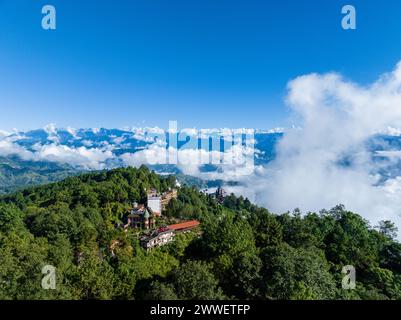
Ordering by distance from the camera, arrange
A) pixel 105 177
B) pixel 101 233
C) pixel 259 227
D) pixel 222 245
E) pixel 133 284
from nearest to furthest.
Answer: pixel 133 284
pixel 222 245
pixel 259 227
pixel 101 233
pixel 105 177

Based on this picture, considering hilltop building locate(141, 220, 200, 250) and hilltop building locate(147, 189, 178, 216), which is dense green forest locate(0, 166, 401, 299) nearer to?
hilltop building locate(141, 220, 200, 250)

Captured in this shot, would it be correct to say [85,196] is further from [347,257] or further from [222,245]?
[347,257]

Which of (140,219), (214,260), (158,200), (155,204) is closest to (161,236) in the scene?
(140,219)

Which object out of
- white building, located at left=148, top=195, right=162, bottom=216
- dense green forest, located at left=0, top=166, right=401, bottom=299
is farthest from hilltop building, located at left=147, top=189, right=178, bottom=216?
dense green forest, located at left=0, top=166, right=401, bottom=299

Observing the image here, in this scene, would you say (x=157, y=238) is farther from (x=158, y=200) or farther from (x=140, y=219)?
(x=158, y=200)

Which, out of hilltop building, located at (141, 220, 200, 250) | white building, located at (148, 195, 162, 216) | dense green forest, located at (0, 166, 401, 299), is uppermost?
dense green forest, located at (0, 166, 401, 299)

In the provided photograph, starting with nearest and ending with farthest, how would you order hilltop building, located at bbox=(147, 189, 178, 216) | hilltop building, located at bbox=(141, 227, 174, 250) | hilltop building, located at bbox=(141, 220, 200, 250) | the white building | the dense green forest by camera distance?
1. the dense green forest
2. hilltop building, located at bbox=(141, 227, 174, 250)
3. hilltop building, located at bbox=(141, 220, 200, 250)
4. the white building
5. hilltop building, located at bbox=(147, 189, 178, 216)

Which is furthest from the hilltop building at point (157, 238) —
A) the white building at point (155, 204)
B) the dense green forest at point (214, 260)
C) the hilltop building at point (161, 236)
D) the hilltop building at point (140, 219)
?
the white building at point (155, 204)

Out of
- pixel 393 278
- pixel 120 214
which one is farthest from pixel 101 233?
pixel 393 278
